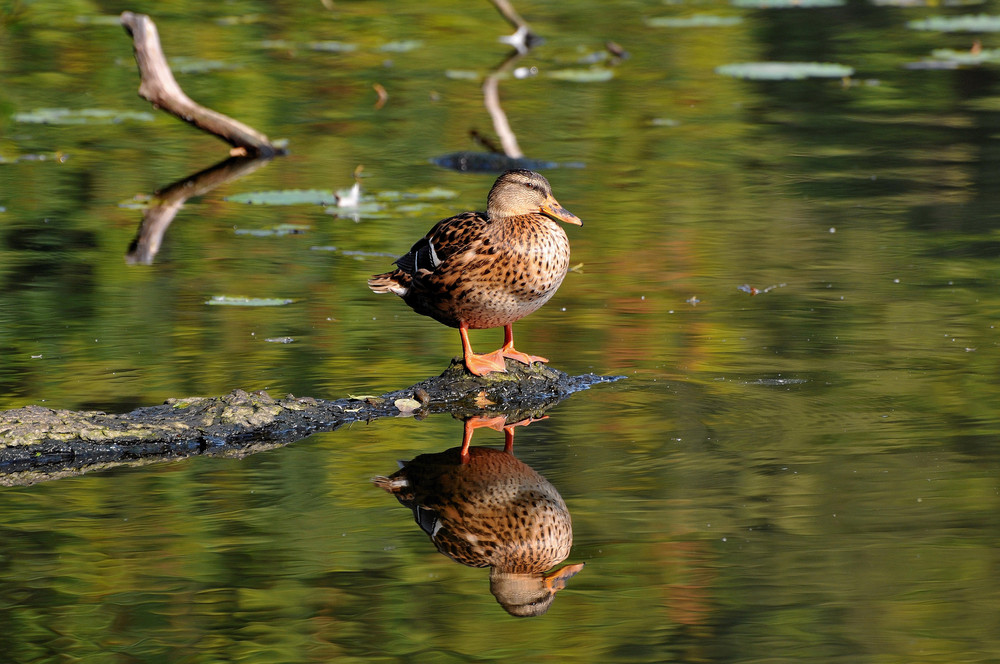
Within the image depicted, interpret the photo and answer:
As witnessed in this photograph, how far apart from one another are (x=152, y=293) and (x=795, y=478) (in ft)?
11.1

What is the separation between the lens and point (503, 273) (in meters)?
4.97

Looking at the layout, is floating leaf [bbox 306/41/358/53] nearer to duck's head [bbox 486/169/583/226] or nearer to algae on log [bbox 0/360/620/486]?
duck's head [bbox 486/169/583/226]

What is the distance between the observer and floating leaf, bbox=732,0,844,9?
53.3 feet

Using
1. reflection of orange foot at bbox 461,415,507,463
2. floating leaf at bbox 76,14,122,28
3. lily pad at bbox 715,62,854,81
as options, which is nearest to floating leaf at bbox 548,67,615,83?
lily pad at bbox 715,62,854,81

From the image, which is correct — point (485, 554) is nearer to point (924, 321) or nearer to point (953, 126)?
point (924, 321)

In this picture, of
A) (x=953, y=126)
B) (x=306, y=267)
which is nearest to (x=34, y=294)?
(x=306, y=267)

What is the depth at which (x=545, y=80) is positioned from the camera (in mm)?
12625

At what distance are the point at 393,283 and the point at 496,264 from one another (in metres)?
0.58

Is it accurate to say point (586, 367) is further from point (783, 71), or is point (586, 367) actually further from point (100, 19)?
point (100, 19)

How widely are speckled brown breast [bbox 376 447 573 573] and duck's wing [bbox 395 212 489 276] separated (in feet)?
2.80

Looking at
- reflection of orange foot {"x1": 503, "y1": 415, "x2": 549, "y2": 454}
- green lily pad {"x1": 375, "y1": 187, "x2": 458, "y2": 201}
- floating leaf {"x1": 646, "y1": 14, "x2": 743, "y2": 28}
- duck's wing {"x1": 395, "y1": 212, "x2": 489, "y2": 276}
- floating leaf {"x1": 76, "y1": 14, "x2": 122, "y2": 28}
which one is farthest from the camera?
floating leaf {"x1": 76, "y1": 14, "x2": 122, "y2": 28}

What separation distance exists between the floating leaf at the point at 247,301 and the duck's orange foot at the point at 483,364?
1526mm

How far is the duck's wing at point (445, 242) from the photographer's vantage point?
5094 mm

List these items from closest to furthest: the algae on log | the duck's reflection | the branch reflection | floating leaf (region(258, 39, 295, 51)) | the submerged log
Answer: the duck's reflection → the algae on log → the branch reflection → the submerged log → floating leaf (region(258, 39, 295, 51))
